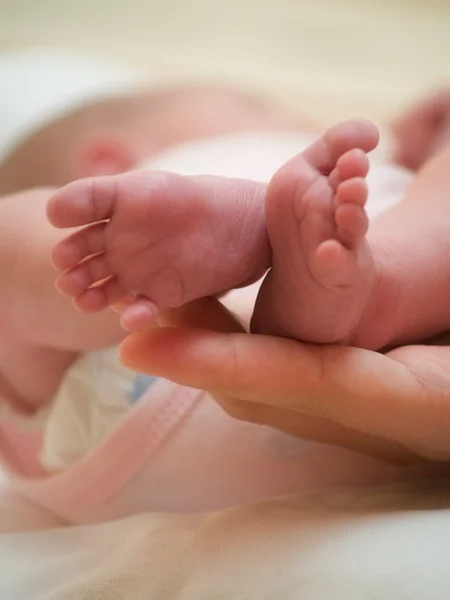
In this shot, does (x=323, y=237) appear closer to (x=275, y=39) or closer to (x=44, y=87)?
(x=44, y=87)

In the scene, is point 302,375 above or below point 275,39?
below

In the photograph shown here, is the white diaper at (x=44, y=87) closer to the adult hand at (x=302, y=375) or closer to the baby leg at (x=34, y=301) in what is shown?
the baby leg at (x=34, y=301)

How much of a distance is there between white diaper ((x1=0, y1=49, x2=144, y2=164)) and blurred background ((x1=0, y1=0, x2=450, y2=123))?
0.70ft

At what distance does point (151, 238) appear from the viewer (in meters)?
0.41

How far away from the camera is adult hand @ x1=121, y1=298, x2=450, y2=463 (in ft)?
1.36

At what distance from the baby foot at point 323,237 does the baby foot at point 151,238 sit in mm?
26

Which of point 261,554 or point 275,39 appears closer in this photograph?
point 261,554

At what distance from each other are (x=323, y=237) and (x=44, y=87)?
2.20 feet

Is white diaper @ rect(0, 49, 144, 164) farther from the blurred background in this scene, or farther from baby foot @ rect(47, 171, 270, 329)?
baby foot @ rect(47, 171, 270, 329)

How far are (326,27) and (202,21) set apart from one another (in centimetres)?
25

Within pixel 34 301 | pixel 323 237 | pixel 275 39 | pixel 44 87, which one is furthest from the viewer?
Answer: pixel 275 39

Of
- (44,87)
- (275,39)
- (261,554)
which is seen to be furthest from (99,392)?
(275,39)

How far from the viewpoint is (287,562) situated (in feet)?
1.52

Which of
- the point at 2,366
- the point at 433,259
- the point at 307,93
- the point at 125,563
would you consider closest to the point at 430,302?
the point at 433,259
